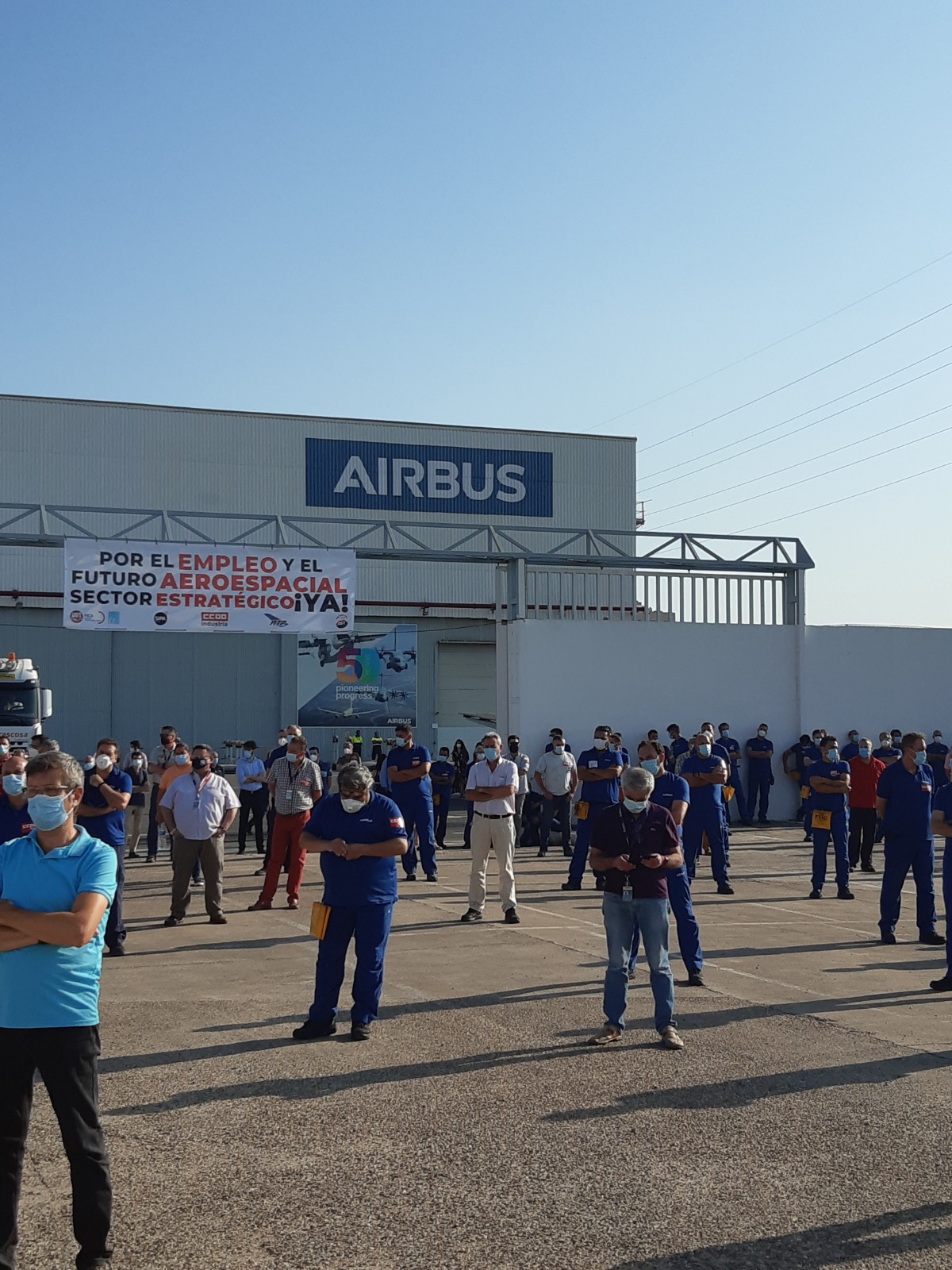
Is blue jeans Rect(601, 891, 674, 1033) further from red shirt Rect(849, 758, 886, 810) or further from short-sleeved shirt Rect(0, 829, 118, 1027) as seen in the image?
red shirt Rect(849, 758, 886, 810)

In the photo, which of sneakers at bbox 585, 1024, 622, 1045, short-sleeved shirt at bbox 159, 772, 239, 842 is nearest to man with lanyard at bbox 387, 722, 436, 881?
short-sleeved shirt at bbox 159, 772, 239, 842

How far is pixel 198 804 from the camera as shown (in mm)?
13422

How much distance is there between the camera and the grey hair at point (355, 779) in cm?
869

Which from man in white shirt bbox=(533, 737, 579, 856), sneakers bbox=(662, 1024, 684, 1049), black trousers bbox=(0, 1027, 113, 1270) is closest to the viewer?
black trousers bbox=(0, 1027, 113, 1270)

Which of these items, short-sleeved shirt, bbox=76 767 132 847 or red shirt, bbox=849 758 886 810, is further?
red shirt, bbox=849 758 886 810

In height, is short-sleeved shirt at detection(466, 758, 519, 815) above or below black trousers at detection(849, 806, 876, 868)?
above

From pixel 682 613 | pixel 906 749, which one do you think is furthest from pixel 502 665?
pixel 906 749

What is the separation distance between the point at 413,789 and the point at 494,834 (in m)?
3.73

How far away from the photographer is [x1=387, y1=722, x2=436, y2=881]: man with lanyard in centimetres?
1683

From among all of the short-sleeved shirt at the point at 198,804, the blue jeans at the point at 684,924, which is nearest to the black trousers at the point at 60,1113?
the blue jeans at the point at 684,924

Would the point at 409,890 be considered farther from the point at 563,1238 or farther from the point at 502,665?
the point at 563,1238

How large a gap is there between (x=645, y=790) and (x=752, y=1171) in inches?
120

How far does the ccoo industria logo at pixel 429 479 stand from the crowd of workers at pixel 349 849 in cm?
1845

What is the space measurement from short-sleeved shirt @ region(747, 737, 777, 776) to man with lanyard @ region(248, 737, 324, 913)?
1392 cm
